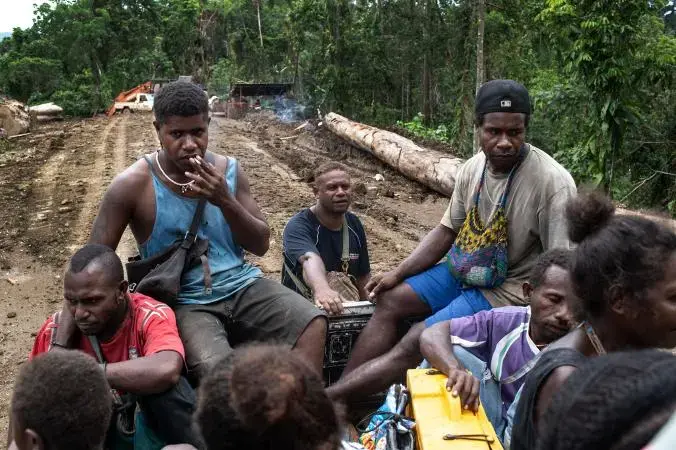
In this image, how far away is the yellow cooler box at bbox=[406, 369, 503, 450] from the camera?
236 cm

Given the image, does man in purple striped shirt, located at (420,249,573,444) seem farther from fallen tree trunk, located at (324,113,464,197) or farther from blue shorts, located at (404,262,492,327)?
fallen tree trunk, located at (324,113,464,197)

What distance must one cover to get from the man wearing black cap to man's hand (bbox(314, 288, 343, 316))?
0.19m

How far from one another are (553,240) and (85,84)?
1349 inches

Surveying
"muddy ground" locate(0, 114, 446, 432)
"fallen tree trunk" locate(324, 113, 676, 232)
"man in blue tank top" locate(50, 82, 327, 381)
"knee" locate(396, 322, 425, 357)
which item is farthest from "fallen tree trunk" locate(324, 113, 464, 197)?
"man in blue tank top" locate(50, 82, 327, 381)

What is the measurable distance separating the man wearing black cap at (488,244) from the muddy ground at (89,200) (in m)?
2.53

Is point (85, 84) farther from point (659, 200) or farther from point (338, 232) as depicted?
point (338, 232)

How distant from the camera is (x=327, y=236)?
4332 millimetres

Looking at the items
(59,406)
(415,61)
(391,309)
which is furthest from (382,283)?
(415,61)

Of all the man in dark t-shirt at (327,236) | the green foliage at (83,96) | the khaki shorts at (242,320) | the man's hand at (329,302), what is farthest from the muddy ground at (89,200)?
the green foliage at (83,96)

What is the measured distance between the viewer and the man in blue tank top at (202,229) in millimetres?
3131

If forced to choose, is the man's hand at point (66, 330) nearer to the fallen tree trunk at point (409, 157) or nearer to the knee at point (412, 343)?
the knee at point (412, 343)

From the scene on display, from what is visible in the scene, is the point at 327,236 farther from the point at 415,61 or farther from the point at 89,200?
the point at 415,61

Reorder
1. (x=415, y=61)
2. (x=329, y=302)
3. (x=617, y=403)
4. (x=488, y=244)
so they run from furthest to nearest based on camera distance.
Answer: (x=415, y=61) → (x=329, y=302) → (x=488, y=244) → (x=617, y=403)

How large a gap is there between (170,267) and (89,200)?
754cm
